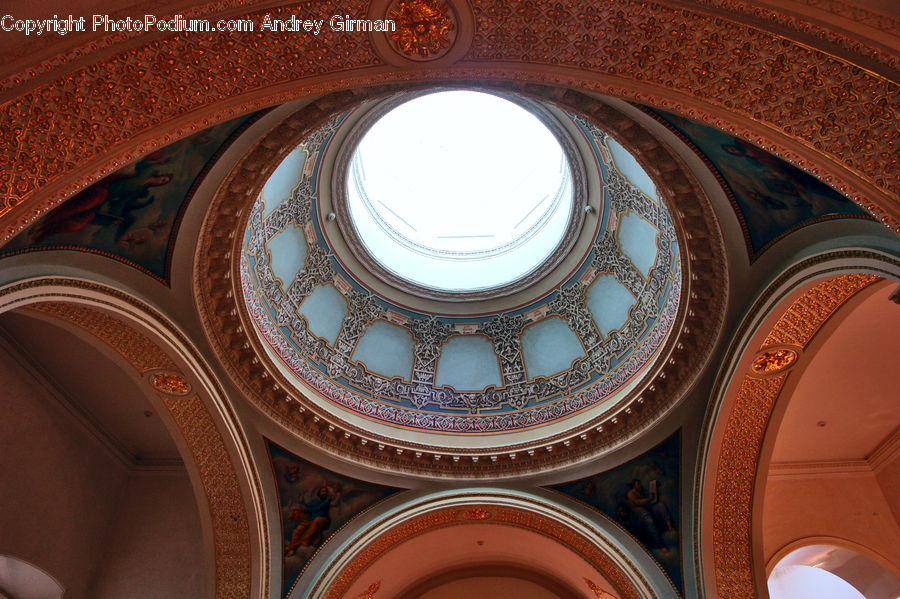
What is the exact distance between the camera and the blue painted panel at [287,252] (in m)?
10.2

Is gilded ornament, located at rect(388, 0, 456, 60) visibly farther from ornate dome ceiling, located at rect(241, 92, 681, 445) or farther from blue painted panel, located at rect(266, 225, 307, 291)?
blue painted panel, located at rect(266, 225, 307, 291)

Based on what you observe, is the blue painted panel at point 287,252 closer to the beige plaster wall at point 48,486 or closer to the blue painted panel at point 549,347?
the beige plaster wall at point 48,486

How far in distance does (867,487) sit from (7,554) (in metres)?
13.6

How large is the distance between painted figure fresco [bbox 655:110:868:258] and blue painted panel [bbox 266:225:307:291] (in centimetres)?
656

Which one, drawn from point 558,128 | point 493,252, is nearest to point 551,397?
point 493,252

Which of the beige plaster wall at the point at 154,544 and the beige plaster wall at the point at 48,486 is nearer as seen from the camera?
the beige plaster wall at the point at 48,486

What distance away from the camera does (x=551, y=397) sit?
11.5 metres

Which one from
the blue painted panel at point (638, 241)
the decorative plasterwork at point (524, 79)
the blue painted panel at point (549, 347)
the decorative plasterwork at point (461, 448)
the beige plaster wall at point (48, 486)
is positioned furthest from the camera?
the blue painted panel at point (549, 347)

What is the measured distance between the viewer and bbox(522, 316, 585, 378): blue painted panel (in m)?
11.7

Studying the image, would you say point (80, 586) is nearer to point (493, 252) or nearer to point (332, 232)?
point (332, 232)

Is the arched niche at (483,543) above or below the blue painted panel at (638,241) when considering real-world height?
below

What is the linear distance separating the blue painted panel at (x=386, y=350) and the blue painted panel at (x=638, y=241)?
4585 mm

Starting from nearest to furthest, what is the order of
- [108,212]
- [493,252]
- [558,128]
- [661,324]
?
[108,212], [661,324], [558,128], [493,252]

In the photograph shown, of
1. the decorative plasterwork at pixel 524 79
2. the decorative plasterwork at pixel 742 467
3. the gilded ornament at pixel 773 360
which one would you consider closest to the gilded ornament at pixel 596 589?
the decorative plasterwork at pixel 742 467
